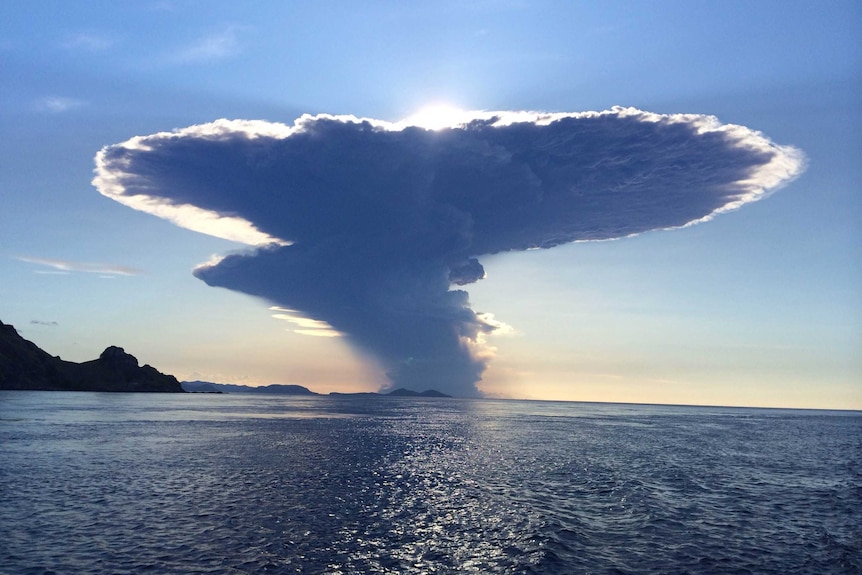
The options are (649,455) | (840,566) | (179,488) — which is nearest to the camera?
(840,566)

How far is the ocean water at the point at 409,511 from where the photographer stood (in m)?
30.3

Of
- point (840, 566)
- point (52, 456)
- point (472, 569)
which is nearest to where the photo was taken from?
point (472, 569)

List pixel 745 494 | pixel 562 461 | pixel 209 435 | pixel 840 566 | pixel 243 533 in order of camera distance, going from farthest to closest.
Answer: pixel 209 435
pixel 562 461
pixel 745 494
pixel 243 533
pixel 840 566

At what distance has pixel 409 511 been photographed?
4178cm

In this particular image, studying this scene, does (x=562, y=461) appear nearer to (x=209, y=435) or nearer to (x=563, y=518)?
(x=563, y=518)

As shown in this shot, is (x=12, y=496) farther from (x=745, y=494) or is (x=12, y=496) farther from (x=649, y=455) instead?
(x=649, y=455)

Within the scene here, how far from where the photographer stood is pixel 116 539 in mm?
32344

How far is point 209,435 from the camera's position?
9656 cm

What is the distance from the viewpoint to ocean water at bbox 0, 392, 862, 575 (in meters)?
30.3

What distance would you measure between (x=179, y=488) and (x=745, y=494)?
5294 centimetres

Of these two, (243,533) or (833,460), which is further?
(833,460)

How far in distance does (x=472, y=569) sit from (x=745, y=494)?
122ft

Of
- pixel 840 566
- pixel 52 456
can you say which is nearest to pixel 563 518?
pixel 840 566

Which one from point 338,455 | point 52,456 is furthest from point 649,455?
point 52,456
